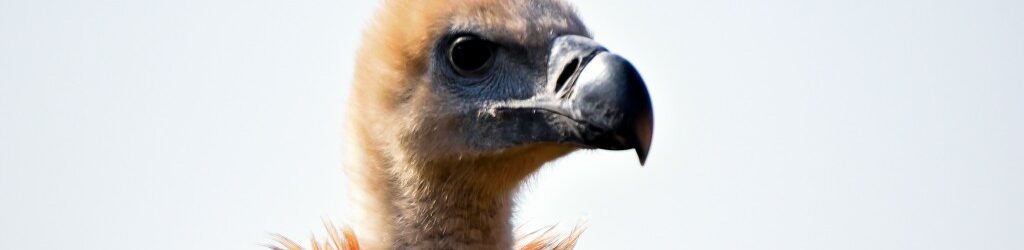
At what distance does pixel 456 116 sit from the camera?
16.4 ft

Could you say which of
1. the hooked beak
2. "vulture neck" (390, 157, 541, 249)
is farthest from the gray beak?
"vulture neck" (390, 157, 541, 249)

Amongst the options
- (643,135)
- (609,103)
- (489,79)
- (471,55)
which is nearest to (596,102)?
(609,103)

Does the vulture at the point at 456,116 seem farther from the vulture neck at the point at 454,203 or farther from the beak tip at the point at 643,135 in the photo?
the beak tip at the point at 643,135

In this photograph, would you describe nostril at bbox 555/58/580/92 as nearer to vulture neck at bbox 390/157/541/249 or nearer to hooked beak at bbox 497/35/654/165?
hooked beak at bbox 497/35/654/165

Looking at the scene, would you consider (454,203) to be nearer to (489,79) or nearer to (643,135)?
(489,79)

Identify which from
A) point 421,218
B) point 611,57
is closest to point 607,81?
point 611,57

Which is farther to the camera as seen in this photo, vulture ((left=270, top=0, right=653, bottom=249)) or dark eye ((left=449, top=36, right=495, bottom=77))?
dark eye ((left=449, top=36, right=495, bottom=77))

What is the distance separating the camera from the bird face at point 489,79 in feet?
15.1

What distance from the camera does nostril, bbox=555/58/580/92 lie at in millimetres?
4566

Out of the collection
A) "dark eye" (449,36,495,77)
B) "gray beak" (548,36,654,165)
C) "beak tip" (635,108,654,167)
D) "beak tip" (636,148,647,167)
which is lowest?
"beak tip" (636,148,647,167)

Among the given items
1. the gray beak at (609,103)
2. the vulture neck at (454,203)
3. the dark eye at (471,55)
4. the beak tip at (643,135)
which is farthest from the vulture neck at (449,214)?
the beak tip at (643,135)

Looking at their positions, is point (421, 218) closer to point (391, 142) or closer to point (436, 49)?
point (391, 142)

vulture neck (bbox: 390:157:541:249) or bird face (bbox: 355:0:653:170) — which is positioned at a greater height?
bird face (bbox: 355:0:653:170)

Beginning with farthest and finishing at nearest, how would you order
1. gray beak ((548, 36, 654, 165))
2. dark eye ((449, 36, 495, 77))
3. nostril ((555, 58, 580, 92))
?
dark eye ((449, 36, 495, 77)) < nostril ((555, 58, 580, 92)) < gray beak ((548, 36, 654, 165))
